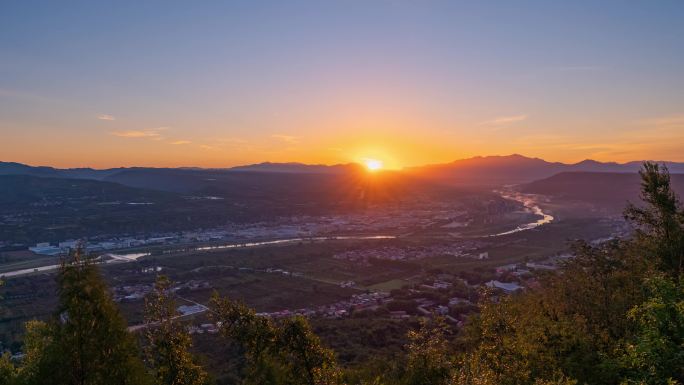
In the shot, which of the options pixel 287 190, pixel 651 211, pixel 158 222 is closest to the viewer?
pixel 651 211

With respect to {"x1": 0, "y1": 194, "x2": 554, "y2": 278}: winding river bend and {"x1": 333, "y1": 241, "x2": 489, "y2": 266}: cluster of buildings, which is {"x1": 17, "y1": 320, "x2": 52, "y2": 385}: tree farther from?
{"x1": 0, "y1": 194, "x2": 554, "y2": 278}: winding river bend

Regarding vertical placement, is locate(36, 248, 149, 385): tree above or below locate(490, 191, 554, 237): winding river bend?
above

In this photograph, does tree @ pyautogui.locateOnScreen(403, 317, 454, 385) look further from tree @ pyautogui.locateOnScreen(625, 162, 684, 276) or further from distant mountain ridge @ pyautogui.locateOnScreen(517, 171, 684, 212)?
distant mountain ridge @ pyautogui.locateOnScreen(517, 171, 684, 212)

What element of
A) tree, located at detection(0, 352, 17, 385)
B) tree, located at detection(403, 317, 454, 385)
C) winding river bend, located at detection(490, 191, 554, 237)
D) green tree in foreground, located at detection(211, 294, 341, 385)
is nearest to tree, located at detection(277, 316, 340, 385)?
green tree in foreground, located at detection(211, 294, 341, 385)

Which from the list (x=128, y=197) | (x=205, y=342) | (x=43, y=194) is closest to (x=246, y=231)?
(x=128, y=197)

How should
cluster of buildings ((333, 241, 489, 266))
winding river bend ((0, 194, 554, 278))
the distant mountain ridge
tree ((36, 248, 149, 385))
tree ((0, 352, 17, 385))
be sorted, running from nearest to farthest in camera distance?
1. tree ((36, 248, 149, 385))
2. tree ((0, 352, 17, 385))
3. winding river bend ((0, 194, 554, 278))
4. cluster of buildings ((333, 241, 489, 266))
5. the distant mountain ridge

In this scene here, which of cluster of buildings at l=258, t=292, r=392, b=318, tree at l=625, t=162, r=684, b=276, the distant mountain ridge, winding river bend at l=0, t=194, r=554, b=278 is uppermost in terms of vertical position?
tree at l=625, t=162, r=684, b=276

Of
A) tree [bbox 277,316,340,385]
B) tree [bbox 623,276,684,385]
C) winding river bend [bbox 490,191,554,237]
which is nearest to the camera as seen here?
tree [bbox 623,276,684,385]

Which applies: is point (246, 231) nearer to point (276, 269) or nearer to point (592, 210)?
point (276, 269)

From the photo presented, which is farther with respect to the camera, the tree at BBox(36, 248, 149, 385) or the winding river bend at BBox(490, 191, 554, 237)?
the winding river bend at BBox(490, 191, 554, 237)
